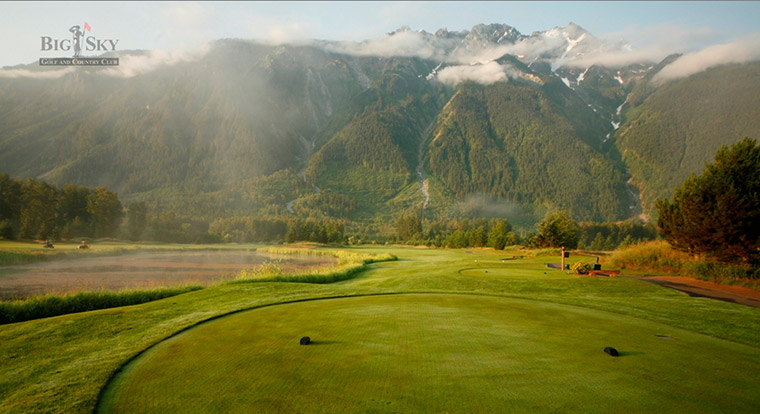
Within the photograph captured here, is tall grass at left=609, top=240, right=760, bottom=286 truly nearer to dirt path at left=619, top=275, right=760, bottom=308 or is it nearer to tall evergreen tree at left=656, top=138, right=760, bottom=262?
dirt path at left=619, top=275, right=760, bottom=308

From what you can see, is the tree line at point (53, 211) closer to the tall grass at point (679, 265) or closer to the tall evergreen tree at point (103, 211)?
the tall evergreen tree at point (103, 211)

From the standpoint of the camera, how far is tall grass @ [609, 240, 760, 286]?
22766 millimetres

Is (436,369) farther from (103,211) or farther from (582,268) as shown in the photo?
(103,211)

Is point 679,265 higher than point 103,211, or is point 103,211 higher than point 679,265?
point 103,211

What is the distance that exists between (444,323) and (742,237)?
81.2 feet

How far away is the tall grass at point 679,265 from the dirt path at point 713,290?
74cm

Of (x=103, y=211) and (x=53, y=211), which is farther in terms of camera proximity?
(x=103, y=211)

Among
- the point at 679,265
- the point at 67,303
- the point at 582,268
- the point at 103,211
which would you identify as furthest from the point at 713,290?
the point at 103,211

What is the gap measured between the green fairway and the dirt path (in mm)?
11419

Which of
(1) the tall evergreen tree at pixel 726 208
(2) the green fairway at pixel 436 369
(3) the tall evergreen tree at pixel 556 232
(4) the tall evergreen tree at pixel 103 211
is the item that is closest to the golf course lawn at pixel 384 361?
(2) the green fairway at pixel 436 369

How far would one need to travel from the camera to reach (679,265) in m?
28.1

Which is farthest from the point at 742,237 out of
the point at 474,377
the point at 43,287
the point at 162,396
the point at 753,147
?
the point at 43,287

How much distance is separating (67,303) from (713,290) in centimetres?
2941

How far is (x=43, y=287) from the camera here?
2681 cm
